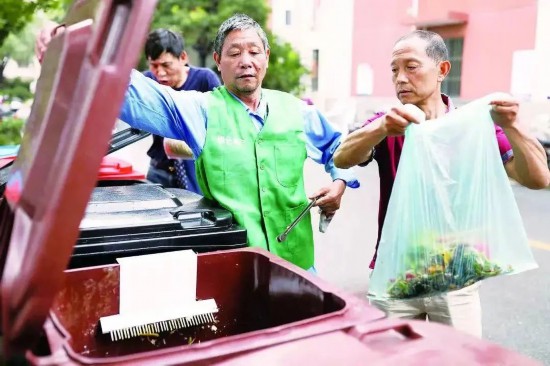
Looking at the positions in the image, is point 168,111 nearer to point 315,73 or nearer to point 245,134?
point 245,134

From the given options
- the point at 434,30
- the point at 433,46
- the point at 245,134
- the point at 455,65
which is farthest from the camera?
the point at 434,30

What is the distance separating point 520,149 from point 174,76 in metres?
2.40

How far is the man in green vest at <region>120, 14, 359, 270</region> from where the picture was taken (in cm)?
218

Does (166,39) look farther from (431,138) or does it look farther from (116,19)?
(116,19)

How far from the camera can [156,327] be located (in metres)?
1.75

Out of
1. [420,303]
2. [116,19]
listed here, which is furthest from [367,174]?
[116,19]

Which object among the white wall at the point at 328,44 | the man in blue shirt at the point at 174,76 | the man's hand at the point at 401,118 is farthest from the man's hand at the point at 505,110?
the white wall at the point at 328,44

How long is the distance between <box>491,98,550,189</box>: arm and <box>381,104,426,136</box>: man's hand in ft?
0.79

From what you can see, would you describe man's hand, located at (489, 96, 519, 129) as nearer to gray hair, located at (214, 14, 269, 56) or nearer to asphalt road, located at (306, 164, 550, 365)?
gray hair, located at (214, 14, 269, 56)

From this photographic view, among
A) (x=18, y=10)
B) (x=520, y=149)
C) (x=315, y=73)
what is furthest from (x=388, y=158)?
(x=315, y=73)

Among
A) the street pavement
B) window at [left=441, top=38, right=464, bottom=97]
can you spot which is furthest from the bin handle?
window at [left=441, top=38, right=464, bottom=97]

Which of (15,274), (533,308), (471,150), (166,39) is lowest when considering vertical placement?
(533,308)

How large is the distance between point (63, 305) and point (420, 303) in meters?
1.15

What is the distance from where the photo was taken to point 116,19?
1.03 meters
